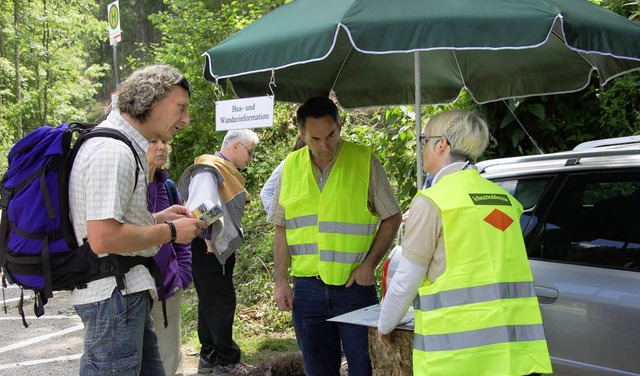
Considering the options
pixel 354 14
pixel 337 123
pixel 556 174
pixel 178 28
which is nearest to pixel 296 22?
pixel 354 14

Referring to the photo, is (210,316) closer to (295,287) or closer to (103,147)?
(295,287)

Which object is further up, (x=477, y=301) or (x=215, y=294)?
(x=477, y=301)

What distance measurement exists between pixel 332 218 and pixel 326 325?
1.95ft

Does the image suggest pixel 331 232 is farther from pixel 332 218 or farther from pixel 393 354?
pixel 393 354

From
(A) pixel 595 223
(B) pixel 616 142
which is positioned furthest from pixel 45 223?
(B) pixel 616 142

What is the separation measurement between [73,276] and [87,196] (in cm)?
33

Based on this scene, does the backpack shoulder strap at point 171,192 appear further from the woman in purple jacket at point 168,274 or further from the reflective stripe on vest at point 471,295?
the reflective stripe on vest at point 471,295

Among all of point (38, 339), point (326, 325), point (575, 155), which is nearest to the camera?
point (326, 325)

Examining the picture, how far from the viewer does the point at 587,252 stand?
3.37m

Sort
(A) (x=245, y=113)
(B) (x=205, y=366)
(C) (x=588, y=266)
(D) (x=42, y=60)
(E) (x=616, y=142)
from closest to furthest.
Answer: (A) (x=245, y=113)
(C) (x=588, y=266)
(E) (x=616, y=142)
(B) (x=205, y=366)
(D) (x=42, y=60)

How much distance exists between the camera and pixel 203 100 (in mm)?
12281

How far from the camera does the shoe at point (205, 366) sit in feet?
18.6

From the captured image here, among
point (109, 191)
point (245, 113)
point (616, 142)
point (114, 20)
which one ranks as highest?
point (114, 20)

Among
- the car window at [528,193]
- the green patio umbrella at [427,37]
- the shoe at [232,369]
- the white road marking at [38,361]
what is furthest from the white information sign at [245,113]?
the white road marking at [38,361]
